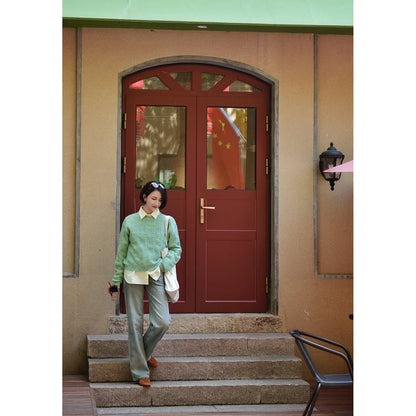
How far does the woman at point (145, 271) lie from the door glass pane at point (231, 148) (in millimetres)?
1430

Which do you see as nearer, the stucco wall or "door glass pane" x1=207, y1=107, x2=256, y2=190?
the stucco wall

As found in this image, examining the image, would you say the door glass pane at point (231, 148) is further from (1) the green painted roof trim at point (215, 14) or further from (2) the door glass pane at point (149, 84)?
(1) the green painted roof trim at point (215, 14)

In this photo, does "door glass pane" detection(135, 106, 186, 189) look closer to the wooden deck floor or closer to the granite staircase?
the granite staircase

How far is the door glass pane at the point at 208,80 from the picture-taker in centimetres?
723

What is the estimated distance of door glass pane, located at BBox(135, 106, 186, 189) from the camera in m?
7.10

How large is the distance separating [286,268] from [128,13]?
3188 millimetres

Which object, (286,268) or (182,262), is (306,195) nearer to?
(286,268)

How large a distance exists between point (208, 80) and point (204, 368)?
10.4 ft

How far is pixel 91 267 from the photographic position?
269 inches

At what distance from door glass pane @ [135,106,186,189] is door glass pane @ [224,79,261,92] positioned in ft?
1.95

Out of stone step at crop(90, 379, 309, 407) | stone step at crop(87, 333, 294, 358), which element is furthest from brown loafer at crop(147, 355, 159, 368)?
stone step at crop(87, 333, 294, 358)
